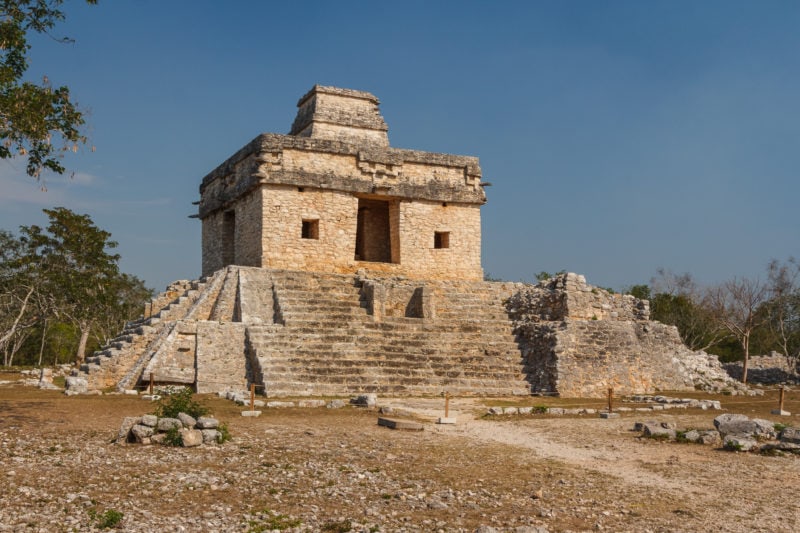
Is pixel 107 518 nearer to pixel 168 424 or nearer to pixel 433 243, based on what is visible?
pixel 168 424

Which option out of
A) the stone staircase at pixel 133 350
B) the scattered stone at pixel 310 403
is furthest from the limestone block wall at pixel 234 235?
the scattered stone at pixel 310 403

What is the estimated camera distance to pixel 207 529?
201 inches

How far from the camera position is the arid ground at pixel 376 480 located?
538 centimetres

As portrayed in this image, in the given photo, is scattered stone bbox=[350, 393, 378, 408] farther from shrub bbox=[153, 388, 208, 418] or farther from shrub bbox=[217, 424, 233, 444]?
→ shrub bbox=[217, 424, 233, 444]

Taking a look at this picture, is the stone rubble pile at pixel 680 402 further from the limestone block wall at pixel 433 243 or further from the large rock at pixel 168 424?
the large rock at pixel 168 424

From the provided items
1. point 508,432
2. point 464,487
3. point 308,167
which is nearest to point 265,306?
point 308,167

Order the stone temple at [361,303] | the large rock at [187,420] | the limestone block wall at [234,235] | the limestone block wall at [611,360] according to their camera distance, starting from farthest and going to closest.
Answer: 1. the limestone block wall at [234,235]
2. the limestone block wall at [611,360]
3. the stone temple at [361,303]
4. the large rock at [187,420]

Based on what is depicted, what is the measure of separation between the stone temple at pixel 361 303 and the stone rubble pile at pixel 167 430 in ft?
15.6

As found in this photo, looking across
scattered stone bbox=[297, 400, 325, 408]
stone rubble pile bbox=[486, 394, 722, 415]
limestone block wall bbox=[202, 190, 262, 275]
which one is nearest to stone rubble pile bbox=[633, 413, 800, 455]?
stone rubble pile bbox=[486, 394, 722, 415]

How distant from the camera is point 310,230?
20312mm

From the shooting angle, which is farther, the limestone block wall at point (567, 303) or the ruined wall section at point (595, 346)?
the limestone block wall at point (567, 303)

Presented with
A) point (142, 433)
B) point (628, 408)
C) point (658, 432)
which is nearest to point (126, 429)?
point (142, 433)

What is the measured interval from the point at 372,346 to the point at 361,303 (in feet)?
6.82

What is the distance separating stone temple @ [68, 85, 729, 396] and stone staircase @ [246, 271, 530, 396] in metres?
0.04
